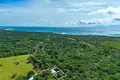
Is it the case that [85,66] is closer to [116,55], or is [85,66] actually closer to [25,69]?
[25,69]

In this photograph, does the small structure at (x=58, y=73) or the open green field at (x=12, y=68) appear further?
the open green field at (x=12, y=68)

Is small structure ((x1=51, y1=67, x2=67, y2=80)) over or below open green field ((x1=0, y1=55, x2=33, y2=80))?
over

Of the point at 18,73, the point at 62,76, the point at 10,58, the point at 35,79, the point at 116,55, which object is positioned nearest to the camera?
the point at 35,79

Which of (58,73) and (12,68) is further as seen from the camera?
(12,68)

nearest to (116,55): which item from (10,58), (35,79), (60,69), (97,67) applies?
(97,67)

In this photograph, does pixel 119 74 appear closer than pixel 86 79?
No

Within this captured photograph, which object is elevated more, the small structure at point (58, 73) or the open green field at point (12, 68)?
the small structure at point (58, 73)

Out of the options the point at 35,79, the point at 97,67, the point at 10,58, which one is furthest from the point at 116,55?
the point at 35,79

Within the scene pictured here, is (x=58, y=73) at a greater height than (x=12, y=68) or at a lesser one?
greater

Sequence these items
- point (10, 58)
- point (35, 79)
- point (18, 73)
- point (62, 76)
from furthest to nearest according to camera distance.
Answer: point (10, 58) < point (18, 73) < point (62, 76) < point (35, 79)

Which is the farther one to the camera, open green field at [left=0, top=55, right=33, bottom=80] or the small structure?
open green field at [left=0, top=55, right=33, bottom=80]
